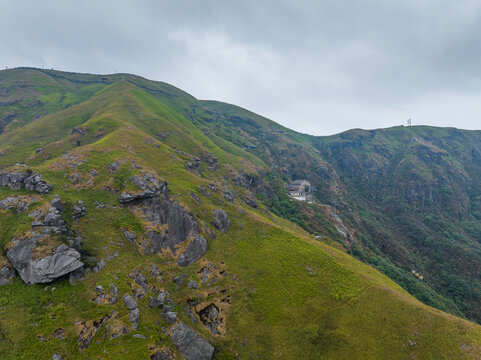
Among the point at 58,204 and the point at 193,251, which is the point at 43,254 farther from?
the point at 193,251

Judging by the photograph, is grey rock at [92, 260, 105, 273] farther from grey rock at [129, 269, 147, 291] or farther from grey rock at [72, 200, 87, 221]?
grey rock at [72, 200, 87, 221]

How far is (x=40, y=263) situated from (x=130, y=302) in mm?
15203

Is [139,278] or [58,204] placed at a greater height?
[58,204]

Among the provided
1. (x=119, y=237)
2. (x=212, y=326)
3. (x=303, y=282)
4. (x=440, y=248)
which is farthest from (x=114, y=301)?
(x=440, y=248)

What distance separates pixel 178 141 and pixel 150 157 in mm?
49048

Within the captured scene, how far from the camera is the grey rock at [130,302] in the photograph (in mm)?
34531

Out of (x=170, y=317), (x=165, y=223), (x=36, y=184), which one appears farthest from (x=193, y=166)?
(x=170, y=317)

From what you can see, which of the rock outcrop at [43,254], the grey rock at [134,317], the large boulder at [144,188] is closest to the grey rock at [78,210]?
the rock outcrop at [43,254]

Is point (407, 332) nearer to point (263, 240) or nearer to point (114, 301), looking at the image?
point (263, 240)

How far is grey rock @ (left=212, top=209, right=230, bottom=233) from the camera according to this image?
6281cm

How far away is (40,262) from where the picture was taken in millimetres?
34000

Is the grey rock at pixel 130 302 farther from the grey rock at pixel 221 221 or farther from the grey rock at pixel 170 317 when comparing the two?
the grey rock at pixel 221 221

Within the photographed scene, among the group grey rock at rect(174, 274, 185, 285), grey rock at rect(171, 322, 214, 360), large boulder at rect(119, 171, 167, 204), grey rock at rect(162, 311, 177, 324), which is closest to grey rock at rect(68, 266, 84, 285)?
grey rock at rect(162, 311, 177, 324)

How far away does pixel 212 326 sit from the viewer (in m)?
39.9
